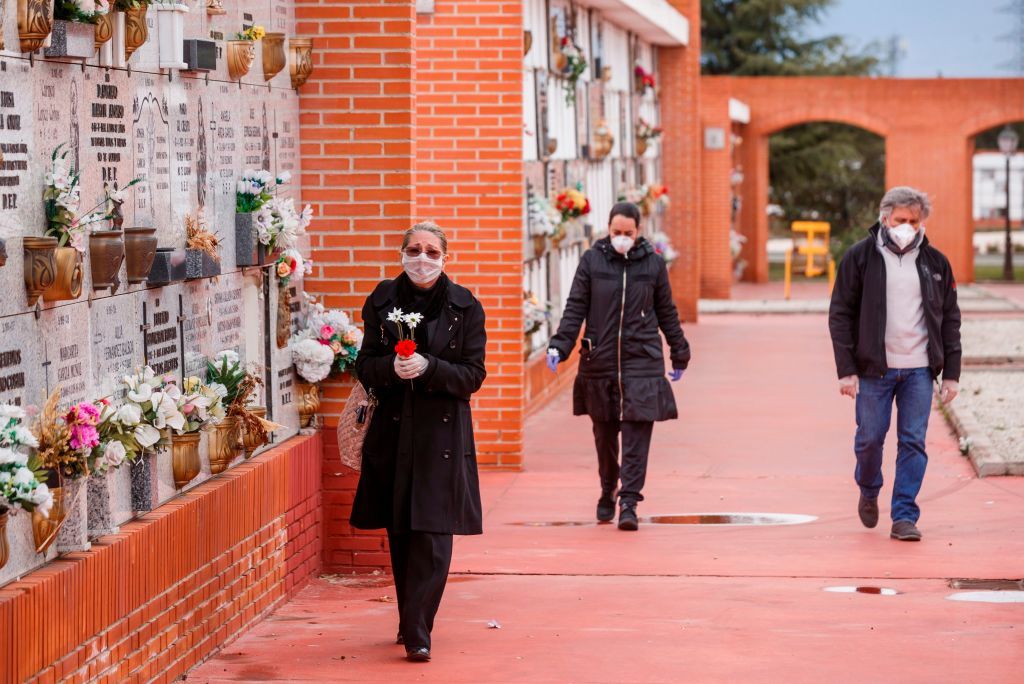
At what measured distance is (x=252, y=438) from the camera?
7.08 m

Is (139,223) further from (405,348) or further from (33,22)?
(33,22)

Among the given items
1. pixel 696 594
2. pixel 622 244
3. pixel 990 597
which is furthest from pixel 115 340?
pixel 622 244

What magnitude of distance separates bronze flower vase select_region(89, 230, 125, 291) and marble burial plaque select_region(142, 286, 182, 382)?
0.53 metres

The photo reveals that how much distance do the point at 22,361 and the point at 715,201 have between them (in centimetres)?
2719

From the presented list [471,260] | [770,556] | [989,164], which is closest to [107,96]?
[770,556]

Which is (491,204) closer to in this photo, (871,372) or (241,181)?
(871,372)

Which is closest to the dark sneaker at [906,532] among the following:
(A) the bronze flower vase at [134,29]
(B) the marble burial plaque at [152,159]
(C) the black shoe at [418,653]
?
(C) the black shoe at [418,653]

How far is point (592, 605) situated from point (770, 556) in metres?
1.48

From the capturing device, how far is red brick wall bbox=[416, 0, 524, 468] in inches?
468

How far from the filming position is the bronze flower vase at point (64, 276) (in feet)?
17.1

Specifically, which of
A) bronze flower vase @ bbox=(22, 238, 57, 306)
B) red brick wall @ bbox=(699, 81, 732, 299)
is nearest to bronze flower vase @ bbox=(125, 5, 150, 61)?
bronze flower vase @ bbox=(22, 238, 57, 306)

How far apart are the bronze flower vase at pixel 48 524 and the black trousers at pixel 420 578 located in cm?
173

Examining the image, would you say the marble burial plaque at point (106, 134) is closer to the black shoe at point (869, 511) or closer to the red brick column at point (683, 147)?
the black shoe at point (869, 511)

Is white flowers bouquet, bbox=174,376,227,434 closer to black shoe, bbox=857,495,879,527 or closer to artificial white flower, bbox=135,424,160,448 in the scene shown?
artificial white flower, bbox=135,424,160,448
